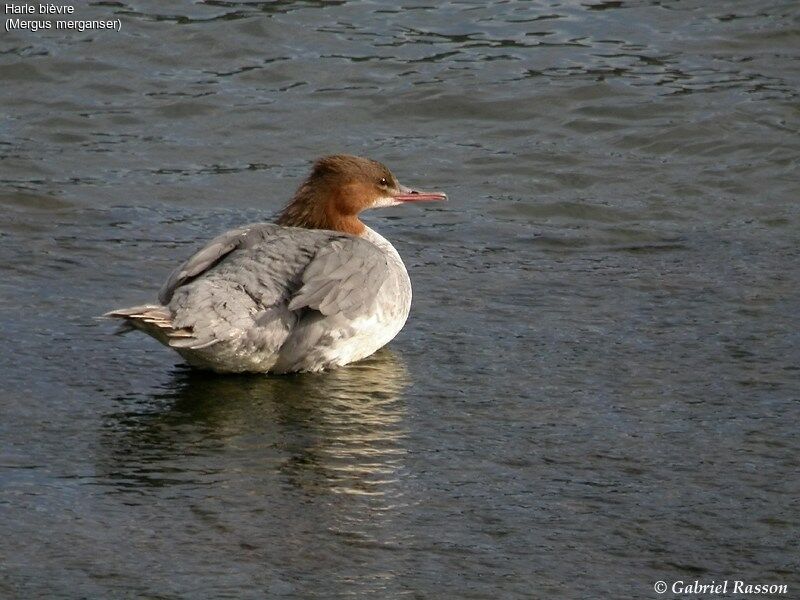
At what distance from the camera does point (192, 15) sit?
1305cm

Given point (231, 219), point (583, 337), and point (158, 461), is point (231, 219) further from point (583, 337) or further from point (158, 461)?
point (158, 461)

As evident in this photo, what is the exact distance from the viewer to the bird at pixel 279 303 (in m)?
6.20

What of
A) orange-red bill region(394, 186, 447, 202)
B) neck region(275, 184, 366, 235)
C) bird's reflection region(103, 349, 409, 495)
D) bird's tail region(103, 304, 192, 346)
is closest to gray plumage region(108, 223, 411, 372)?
bird's tail region(103, 304, 192, 346)

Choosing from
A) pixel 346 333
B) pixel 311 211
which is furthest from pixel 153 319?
pixel 311 211

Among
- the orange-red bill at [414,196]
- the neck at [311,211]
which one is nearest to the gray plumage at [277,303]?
the neck at [311,211]

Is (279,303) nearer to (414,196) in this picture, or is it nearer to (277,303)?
(277,303)

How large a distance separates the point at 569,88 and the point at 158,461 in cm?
707

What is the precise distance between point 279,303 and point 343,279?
400 millimetres

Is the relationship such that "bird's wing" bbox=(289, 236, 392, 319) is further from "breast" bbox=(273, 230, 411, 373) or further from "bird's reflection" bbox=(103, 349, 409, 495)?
"bird's reflection" bbox=(103, 349, 409, 495)

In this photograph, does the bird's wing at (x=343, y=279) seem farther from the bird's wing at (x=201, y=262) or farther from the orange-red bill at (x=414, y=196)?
the orange-red bill at (x=414, y=196)

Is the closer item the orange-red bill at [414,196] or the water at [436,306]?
the water at [436,306]

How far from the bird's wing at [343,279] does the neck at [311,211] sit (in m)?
0.42

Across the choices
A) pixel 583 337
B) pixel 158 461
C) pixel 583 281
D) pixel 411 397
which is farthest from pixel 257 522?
pixel 583 281

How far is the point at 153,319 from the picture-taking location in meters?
5.99
